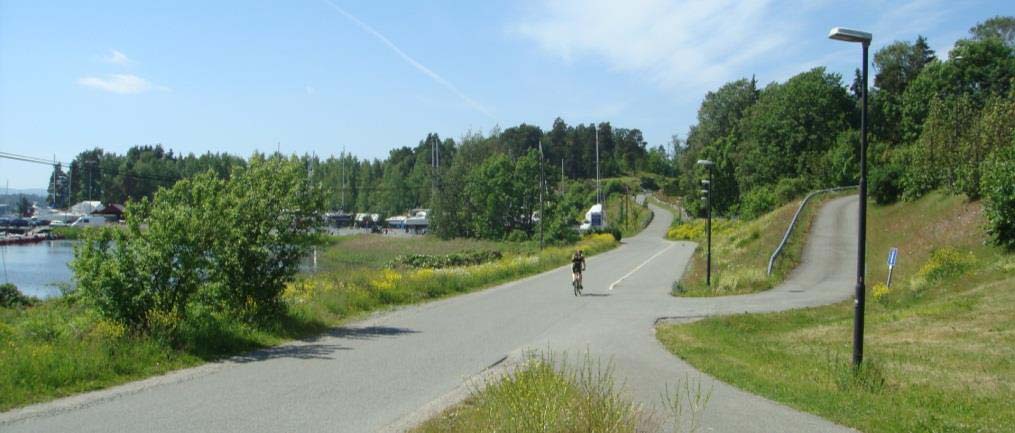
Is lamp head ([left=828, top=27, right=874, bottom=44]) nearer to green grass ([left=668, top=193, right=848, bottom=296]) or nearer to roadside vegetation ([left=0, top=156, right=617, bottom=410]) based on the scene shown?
roadside vegetation ([left=0, top=156, right=617, bottom=410])

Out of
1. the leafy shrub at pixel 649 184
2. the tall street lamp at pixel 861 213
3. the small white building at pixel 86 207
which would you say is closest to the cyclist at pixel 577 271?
the tall street lamp at pixel 861 213

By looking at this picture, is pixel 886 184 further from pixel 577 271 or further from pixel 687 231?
pixel 687 231

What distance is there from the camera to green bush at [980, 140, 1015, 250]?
2627cm

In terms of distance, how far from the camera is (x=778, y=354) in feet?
51.6

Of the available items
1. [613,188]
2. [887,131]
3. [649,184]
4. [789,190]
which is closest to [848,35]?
[789,190]

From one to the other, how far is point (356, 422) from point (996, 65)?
68.3m

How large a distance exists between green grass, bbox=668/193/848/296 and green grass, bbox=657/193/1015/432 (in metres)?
5.00

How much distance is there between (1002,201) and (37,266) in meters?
52.2

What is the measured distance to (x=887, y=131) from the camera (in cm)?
8406

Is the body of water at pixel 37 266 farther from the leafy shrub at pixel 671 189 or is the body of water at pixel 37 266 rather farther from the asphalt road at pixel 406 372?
the leafy shrub at pixel 671 189

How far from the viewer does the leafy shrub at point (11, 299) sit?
96.3 ft

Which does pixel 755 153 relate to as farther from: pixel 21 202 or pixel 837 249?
pixel 21 202

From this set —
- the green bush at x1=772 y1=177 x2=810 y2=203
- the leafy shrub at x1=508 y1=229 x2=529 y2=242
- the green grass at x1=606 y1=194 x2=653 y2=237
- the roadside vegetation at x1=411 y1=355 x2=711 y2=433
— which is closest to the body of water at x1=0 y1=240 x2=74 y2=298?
the roadside vegetation at x1=411 y1=355 x2=711 y2=433

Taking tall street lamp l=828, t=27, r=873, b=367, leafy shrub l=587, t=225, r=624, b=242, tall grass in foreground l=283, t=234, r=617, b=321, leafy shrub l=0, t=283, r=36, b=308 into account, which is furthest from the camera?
leafy shrub l=587, t=225, r=624, b=242
